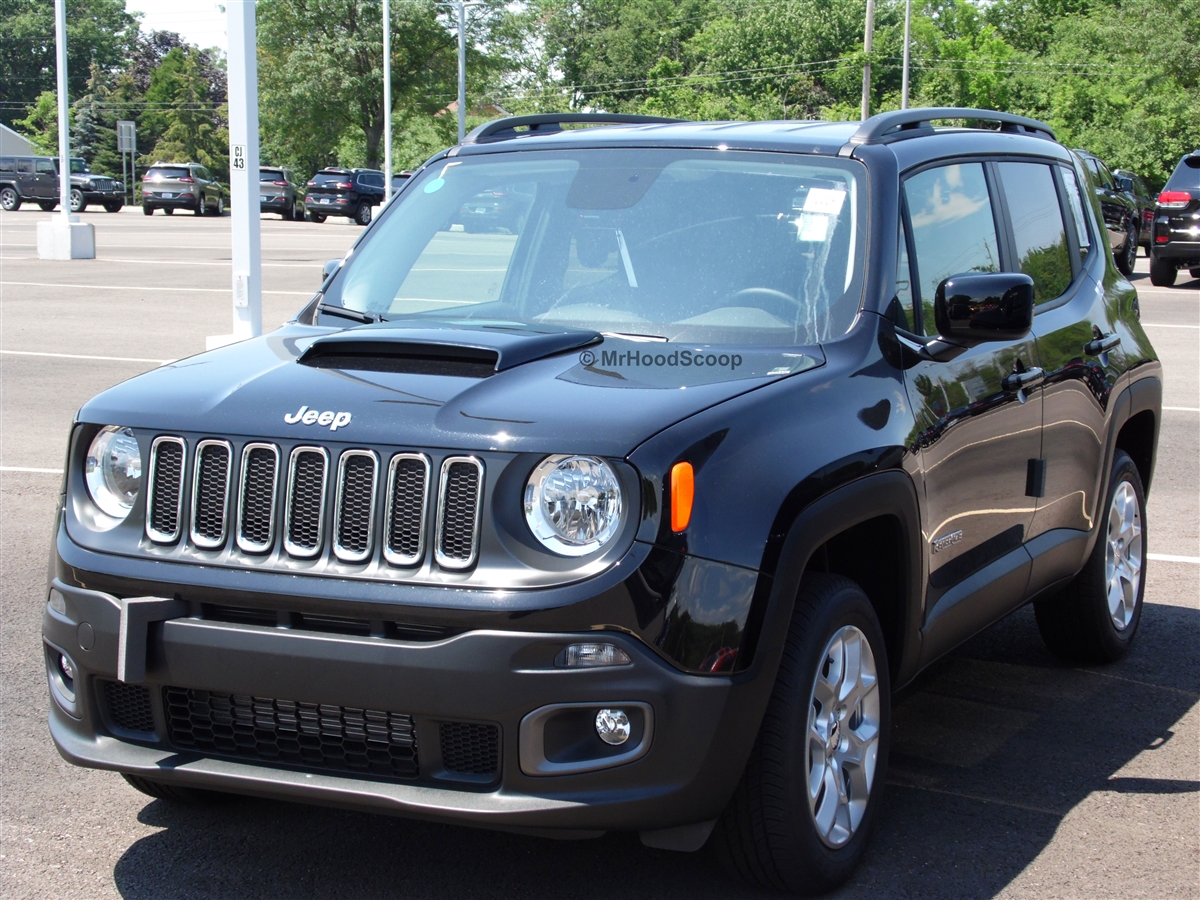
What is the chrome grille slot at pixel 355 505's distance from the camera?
3.13m

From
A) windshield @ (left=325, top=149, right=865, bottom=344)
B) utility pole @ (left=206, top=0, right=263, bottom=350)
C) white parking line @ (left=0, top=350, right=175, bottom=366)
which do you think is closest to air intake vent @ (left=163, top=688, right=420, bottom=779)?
windshield @ (left=325, top=149, right=865, bottom=344)

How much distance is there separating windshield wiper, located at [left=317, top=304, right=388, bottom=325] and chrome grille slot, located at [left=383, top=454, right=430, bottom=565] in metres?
1.34

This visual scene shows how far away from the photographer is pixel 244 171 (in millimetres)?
11391

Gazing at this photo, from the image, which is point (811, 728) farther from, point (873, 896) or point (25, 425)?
point (25, 425)

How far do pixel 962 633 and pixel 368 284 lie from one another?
6.93 ft

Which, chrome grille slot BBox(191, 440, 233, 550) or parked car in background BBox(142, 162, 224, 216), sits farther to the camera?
parked car in background BBox(142, 162, 224, 216)

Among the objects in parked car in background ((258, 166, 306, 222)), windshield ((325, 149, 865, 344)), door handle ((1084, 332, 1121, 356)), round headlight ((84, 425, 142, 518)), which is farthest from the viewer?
parked car in background ((258, 166, 306, 222))

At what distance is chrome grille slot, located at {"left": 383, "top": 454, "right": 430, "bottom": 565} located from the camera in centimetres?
309

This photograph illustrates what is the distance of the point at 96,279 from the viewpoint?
2220 cm

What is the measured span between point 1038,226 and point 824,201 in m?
1.30

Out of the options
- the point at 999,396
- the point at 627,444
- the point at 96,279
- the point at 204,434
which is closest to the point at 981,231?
the point at 999,396

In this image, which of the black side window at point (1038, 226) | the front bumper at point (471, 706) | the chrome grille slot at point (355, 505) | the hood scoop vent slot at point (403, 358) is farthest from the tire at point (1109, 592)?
Result: the chrome grille slot at point (355, 505)

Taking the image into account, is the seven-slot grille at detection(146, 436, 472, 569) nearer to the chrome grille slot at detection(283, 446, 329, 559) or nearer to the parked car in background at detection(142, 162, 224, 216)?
the chrome grille slot at detection(283, 446, 329, 559)

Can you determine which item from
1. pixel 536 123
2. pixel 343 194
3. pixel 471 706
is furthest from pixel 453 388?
pixel 343 194
